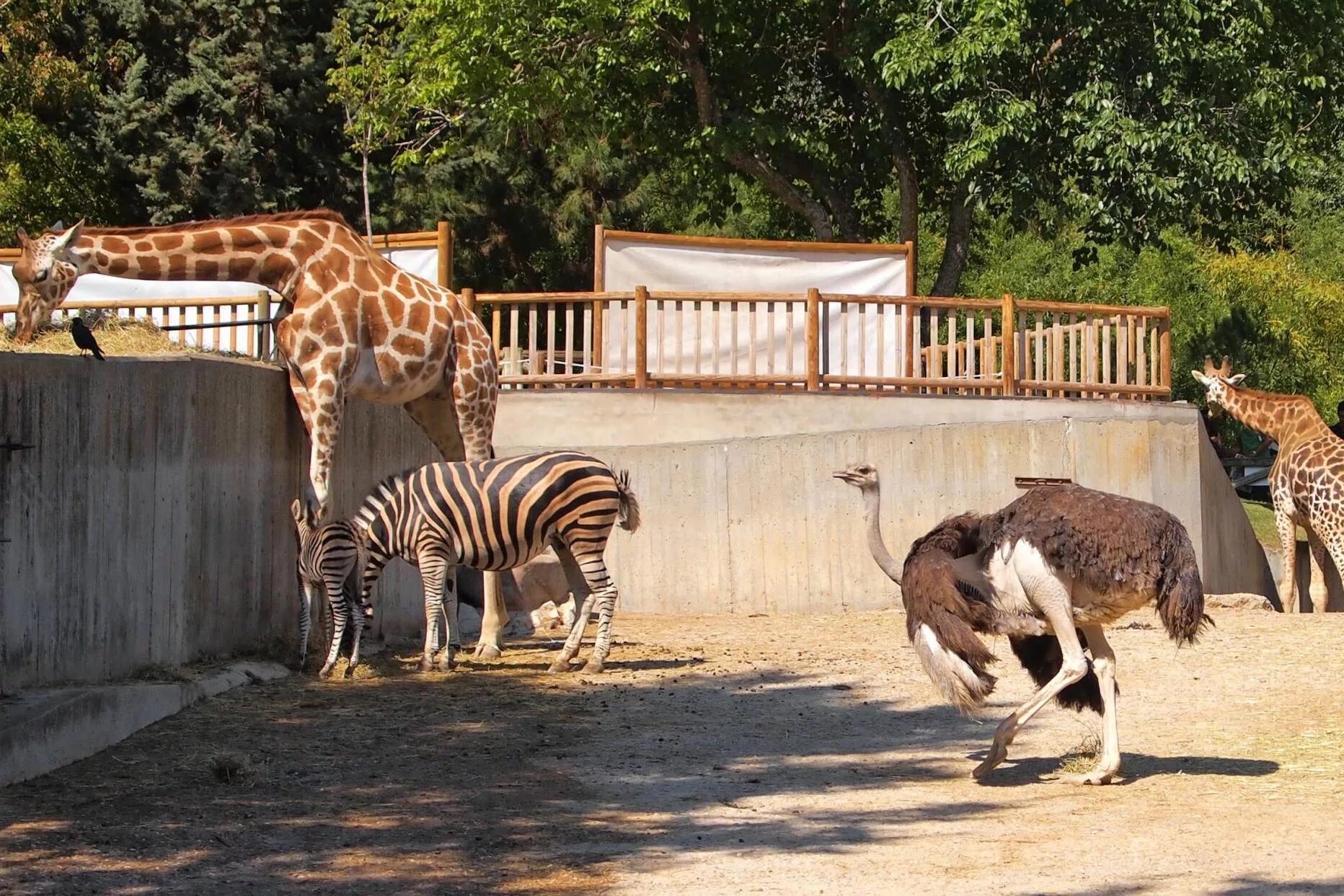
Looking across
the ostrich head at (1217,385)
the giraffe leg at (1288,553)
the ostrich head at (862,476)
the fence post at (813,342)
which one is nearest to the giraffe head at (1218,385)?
the ostrich head at (1217,385)

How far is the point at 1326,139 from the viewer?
2480 cm

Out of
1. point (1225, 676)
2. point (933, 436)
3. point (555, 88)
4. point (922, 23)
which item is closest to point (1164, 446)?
point (933, 436)

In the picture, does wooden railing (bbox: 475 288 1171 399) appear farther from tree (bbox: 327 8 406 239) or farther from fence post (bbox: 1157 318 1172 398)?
tree (bbox: 327 8 406 239)

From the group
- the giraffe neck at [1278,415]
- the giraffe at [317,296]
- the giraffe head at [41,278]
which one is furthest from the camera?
the giraffe neck at [1278,415]

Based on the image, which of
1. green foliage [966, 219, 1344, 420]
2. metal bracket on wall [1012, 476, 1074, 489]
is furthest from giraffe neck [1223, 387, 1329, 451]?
green foliage [966, 219, 1344, 420]

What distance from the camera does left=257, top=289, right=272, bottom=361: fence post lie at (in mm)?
A: 16062

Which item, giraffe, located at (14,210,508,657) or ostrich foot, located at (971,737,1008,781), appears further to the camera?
giraffe, located at (14,210,508,657)

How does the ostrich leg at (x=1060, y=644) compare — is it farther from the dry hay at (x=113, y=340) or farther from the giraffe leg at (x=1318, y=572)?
the giraffe leg at (x=1318, y=572)

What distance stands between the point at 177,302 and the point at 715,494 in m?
5.26

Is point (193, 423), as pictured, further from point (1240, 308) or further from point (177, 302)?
point (1240, 308)

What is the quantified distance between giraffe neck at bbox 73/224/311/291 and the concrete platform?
302cm

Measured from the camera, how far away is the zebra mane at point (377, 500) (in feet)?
40.5

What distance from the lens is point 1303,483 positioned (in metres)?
19.5

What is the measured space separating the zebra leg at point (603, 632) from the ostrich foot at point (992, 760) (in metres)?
4.17
